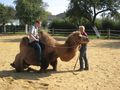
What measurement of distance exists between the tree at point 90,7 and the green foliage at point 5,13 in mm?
26570

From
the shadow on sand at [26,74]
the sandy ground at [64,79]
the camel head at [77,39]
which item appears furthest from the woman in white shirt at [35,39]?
the camel head at [77,39]

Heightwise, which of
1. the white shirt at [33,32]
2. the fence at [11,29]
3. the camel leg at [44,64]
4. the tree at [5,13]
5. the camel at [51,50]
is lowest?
the fence at [11,29]

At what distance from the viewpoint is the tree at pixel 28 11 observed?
53.8 meters

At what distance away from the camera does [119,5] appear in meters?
39.0

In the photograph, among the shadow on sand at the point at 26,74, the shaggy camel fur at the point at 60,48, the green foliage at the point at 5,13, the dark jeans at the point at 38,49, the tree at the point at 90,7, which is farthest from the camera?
the green foliage at the point at 5,13

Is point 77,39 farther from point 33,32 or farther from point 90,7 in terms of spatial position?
point 90,7

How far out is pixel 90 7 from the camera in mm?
39188

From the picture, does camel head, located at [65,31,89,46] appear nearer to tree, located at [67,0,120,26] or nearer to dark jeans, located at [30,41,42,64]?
dark jeans, located at [30,41,42,64]

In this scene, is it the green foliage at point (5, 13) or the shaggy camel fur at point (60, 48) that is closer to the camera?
the shaggy camel fur at point (60, 48)

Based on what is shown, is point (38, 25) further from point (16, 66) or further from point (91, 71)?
point (91, 71)

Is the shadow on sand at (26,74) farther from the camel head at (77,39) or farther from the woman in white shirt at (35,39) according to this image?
the camel head at (77,39)

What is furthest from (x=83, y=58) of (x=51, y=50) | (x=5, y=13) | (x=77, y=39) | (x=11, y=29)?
(x=5, y=13)

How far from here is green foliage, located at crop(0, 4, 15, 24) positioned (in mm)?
63812

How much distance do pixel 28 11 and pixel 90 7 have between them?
55.1ft
